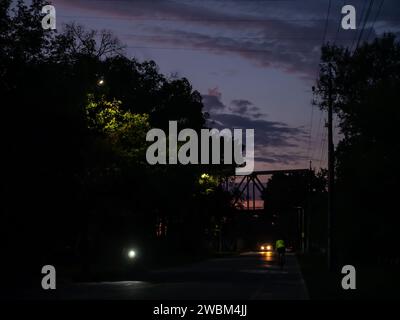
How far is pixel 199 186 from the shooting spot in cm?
7838

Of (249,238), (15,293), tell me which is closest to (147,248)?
(15,293)

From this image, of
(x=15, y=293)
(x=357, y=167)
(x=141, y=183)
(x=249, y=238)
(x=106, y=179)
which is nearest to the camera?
(x=15, y=293)

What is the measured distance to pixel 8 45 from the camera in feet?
113

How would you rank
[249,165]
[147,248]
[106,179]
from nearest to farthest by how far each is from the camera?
[106,179]
[147,248]
[249,165]

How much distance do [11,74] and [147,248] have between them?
42.6m

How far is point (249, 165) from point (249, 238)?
7137cm

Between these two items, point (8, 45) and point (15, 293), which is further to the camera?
point (8, 45)

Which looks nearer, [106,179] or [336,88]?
[106,179]
